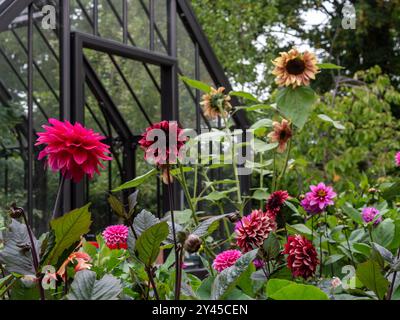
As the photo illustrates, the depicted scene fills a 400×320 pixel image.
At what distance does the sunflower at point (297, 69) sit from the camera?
1.26m

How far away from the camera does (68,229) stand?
0.64m

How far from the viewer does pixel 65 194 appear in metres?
3.92

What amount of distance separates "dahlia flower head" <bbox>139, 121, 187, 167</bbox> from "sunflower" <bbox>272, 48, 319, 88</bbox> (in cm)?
53

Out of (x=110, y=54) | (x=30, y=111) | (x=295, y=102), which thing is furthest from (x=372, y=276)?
(x=110, y=54)

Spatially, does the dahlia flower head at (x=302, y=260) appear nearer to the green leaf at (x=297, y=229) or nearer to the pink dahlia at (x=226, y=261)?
the pink dahlia at (x=226, y=261)

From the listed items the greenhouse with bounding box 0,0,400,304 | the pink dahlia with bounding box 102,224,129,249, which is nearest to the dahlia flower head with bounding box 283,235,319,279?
the greenhouse with bounding box 0,0,400,304

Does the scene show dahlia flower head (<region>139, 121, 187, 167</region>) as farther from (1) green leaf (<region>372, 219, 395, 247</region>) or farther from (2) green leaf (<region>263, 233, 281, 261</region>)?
(1) green leaf (<region>372, 219, 395, 247</region>)

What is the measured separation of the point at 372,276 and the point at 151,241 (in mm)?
227

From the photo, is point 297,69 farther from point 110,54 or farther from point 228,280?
point 110,54

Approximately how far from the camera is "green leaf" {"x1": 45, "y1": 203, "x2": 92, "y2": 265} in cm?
63

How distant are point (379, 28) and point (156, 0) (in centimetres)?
726

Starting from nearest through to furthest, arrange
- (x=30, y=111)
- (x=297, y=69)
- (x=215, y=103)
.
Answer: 1. (x=297, y=69)
2. (x=215, y=103)
3. (x=30, y=111)

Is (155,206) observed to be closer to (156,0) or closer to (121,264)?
(156,0)
